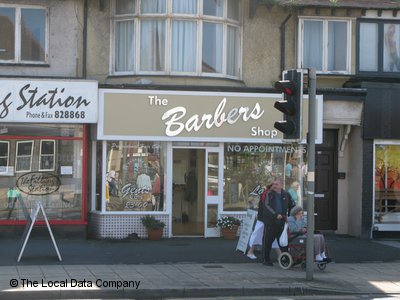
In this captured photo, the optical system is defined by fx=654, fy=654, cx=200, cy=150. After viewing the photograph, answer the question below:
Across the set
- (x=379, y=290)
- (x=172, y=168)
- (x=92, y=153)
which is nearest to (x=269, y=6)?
(x=172, y=168)

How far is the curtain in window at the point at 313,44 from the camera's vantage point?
691 inches

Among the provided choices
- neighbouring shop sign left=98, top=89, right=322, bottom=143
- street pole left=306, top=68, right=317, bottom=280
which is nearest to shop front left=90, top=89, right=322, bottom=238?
neighbouring shop sign left=98, top=89, right=322, bottom=143

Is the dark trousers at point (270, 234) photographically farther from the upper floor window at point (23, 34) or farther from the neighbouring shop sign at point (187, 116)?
the upper floor window at point (23, 34)

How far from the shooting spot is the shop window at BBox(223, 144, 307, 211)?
1692 cm

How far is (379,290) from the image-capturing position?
10656mm

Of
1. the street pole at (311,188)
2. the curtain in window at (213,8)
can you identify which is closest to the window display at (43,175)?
the curtain in window at (213,8)

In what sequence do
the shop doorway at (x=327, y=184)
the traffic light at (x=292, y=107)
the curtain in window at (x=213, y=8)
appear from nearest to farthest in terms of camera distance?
the traffic light at (x=292, y=107), the curtain in window at (x=213, y=8), the shop doorway at (x=327, y=184)

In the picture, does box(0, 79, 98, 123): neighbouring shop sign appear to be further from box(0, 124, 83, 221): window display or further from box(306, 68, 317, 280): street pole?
box(306, 68, 317, 280): street pole

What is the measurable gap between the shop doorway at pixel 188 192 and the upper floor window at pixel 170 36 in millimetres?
2192

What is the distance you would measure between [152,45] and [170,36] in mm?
517

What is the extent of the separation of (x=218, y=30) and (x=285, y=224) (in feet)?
20.6

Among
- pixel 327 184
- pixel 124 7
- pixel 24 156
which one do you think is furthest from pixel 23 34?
pixel 327 184

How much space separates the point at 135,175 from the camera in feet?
53.9

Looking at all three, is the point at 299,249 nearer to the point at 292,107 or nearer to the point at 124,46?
the point at 292,107
